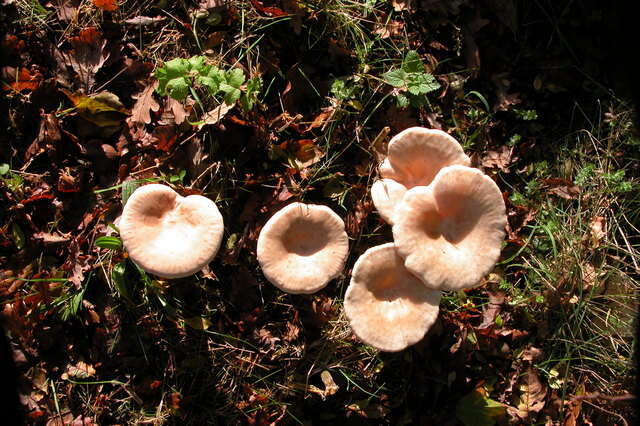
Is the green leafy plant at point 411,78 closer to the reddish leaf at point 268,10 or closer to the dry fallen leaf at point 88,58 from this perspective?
the reddish leaf at point 268,10

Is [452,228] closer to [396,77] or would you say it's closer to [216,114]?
[396,77]

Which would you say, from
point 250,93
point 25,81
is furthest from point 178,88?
point 25,81

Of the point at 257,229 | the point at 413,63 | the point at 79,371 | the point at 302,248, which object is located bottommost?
the point at 79,371

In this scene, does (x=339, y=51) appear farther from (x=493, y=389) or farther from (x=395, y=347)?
(x=493, y=389)

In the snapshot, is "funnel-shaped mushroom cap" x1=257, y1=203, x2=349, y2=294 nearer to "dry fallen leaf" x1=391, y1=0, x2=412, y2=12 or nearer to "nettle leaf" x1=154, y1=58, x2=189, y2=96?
"nettle leaf" x1=154, y1=58, x2=189, y2=96

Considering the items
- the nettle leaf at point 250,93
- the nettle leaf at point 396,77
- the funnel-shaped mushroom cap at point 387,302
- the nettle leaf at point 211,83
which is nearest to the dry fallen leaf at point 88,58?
the nettle leaf at point 211,83

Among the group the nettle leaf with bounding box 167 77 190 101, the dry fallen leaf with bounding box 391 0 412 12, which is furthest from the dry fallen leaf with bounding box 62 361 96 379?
the dry fallen leaf with bounding box 391 0 412 12
